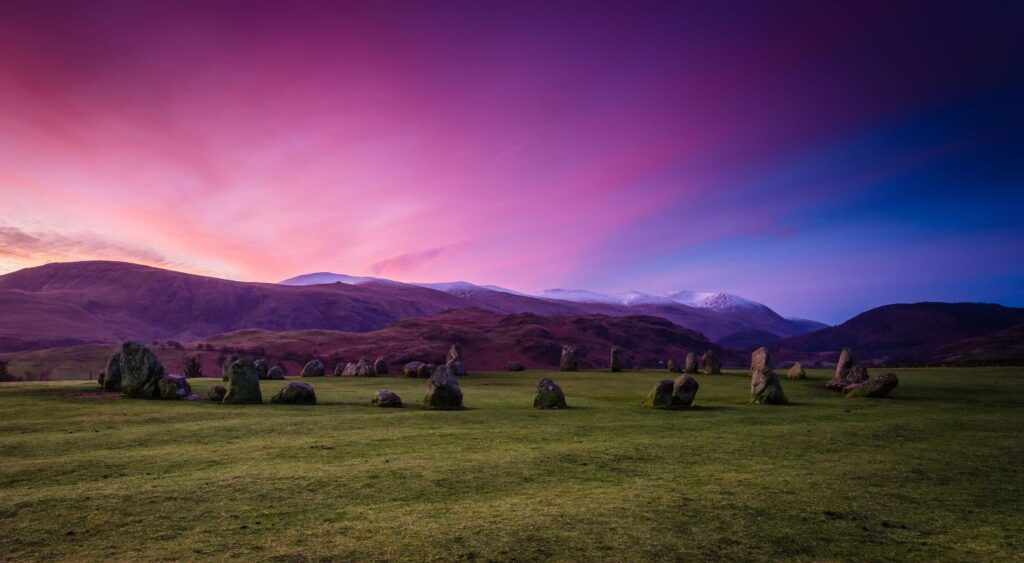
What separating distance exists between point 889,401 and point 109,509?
2411cm

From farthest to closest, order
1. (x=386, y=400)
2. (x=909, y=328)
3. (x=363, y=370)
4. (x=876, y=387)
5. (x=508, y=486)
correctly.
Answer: (x=909, y=328) → (x=363, y=370) → (x=876, y=387) → (x=386, y=400) → (x=508, y=486)

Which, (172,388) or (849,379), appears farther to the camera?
(849,379)

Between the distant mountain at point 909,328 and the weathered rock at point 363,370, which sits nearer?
the weathered rock at point 363,370

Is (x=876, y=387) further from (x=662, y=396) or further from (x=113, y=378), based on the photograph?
(x=113, y=378)

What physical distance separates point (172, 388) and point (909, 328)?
639ft

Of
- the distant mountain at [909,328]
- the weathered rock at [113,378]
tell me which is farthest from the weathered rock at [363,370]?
the distant mountain at [909,328]

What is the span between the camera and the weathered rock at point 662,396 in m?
19.2

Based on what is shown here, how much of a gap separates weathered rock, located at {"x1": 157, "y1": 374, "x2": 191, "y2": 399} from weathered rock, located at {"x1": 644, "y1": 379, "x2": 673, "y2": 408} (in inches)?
709

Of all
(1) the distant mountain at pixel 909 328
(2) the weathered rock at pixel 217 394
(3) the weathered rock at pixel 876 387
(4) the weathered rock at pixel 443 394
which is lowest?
(2) the weathered rock at pixel 217 394

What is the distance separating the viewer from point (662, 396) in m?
19.3

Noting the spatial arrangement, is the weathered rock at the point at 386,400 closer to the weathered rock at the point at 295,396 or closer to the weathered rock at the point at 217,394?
the weathered rock at the point at 295,396

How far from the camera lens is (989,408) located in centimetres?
1811

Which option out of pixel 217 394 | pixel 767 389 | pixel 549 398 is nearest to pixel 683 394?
pixel 767 389

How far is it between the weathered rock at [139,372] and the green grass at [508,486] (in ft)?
13.5
